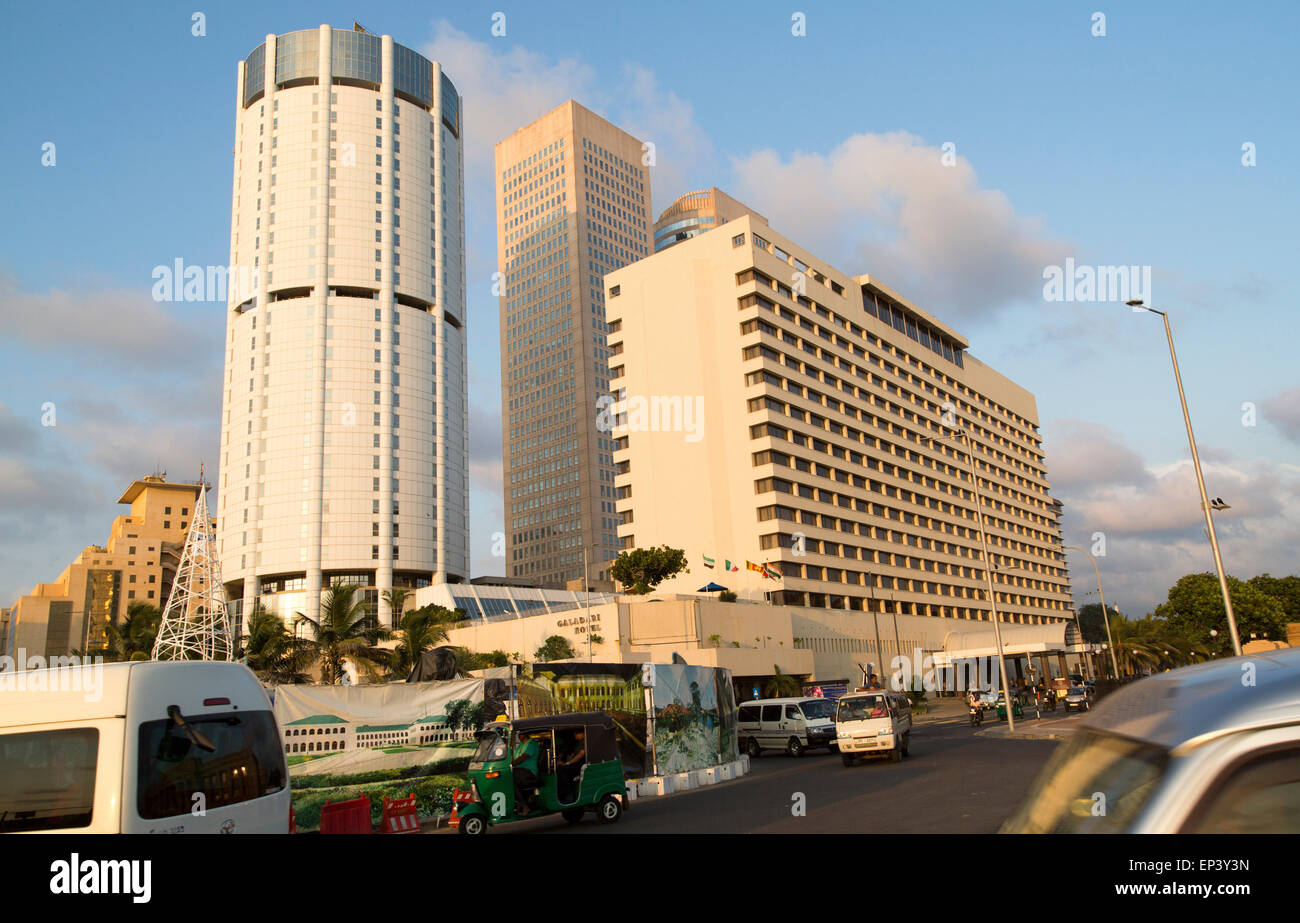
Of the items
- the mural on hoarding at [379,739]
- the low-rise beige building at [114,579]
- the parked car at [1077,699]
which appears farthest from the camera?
the low-rise beige building at [114,579]

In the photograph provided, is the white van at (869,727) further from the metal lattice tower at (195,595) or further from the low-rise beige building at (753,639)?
the metal lattice tower at (195,595)

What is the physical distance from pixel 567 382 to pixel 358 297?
64.2m

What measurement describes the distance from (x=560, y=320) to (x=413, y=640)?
120m

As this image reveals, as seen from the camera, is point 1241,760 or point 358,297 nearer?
point 1241,760

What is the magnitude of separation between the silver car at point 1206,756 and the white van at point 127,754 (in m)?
6.95

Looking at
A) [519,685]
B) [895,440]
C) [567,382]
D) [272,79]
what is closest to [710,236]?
[895,440]

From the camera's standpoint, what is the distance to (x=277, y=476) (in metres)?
98.6

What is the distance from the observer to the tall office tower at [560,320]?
162125mm

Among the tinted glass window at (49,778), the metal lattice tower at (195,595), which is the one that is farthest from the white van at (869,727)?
the metal lattice tower at (195,595)

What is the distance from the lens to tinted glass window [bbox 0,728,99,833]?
6.63 metres

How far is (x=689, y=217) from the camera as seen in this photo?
623 ft

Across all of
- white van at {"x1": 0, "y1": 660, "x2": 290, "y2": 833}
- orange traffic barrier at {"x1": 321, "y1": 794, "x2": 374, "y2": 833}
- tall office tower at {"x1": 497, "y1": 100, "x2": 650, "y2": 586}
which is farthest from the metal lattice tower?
tall office tower at {"x1": 497, "y1": 100, "x2": 650, "y2": 586}
